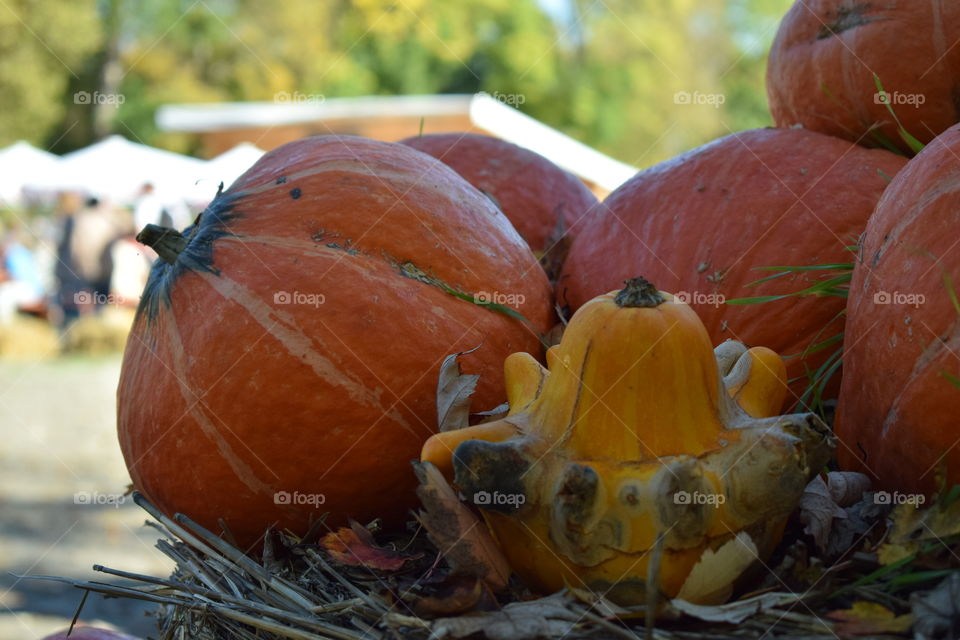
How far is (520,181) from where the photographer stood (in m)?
2.14

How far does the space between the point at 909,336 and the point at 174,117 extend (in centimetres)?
1597

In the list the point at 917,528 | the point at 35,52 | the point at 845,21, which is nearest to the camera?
the point at 917,528

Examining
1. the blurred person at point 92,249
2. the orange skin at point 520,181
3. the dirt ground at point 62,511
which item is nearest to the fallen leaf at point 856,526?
the orange skin at point 520,181

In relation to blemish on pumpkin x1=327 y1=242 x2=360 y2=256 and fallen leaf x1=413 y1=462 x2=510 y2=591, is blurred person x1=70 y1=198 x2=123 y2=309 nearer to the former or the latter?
blemish on pumpkin x1=327 y1=242 x2=360 y2=256

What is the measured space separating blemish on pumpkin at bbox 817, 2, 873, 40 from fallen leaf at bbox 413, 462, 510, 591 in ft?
4.19

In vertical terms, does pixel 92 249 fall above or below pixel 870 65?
above

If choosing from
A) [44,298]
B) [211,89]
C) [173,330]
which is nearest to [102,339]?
Answer: [44,298]

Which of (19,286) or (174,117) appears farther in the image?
(174,117)

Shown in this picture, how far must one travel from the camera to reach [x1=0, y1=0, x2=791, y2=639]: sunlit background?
23.8 ft

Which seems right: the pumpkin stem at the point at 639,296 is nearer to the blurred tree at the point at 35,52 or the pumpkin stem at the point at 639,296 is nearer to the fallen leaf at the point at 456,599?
the fallen leaf at the point at 456,599

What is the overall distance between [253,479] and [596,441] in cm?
60

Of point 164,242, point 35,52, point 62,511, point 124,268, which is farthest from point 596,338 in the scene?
point 35,52

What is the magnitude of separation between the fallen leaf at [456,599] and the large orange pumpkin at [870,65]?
1.24 meters

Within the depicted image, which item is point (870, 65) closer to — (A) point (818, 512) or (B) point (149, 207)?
(A) point (818, 512)
